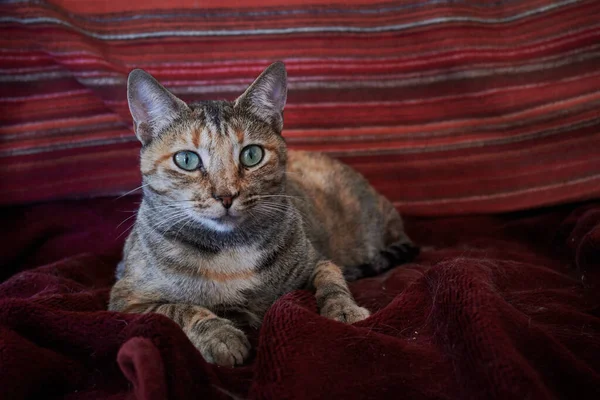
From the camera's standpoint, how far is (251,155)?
5.33 ft

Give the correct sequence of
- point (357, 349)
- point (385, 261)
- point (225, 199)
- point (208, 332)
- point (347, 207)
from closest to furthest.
A: 1. point (357, 349)
2. point (208, 332)
3. point (225, 199)
4. point (385, 261)
5. point (347, 207)

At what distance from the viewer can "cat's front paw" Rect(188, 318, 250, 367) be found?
1.27 m

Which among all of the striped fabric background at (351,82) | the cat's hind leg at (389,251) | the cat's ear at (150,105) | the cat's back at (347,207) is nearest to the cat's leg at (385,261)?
the cat's hind leg at (389,251)

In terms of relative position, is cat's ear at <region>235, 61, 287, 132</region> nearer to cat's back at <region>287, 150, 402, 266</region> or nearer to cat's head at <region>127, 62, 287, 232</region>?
cat's head at <region>127, 62, 287, 232</region>

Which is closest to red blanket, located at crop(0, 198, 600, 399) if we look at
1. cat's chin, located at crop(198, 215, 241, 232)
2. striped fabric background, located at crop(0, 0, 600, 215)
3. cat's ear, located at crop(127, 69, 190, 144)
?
cat's chin, located at crop(198, 215, 241, 232)

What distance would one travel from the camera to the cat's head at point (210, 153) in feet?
4.89

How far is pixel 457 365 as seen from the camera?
3.75ft

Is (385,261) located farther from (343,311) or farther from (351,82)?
(351,82)

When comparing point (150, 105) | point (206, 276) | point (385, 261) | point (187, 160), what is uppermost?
point (150, 105)

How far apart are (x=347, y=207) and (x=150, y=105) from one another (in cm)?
102

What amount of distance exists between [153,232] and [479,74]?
1.51 meters

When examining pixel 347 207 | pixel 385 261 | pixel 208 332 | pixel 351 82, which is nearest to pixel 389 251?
pixel 385 261

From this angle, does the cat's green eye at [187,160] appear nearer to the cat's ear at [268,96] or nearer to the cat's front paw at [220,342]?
the cat's ear at [268,96]

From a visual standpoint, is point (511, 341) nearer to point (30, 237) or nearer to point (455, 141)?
point (455, 141)
